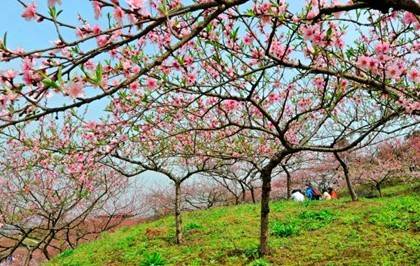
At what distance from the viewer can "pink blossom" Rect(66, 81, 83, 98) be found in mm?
2238

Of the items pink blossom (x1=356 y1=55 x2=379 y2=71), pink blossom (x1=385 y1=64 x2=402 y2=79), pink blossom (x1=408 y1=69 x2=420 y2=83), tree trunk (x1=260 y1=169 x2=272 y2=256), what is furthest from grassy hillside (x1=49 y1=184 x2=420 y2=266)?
pink blossom (x1=356 y1=55 x2=379 y2=71)

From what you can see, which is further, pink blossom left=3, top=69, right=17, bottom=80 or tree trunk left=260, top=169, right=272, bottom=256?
tree trunk left=260, top=169, right=272, bottom=256

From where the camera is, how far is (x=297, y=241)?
8.20 metres

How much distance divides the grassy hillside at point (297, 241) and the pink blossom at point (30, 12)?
5194 mm

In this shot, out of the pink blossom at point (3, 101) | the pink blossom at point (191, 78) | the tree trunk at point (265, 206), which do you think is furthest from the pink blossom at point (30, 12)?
the tree trunk at point (265, 206)

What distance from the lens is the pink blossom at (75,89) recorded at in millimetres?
2238

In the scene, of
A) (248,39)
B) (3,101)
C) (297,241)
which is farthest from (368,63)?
(297,241)

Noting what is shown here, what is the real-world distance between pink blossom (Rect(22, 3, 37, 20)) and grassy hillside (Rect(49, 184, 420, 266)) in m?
5.19

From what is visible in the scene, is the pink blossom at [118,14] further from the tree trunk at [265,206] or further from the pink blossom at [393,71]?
the tree trunk at [265,206]

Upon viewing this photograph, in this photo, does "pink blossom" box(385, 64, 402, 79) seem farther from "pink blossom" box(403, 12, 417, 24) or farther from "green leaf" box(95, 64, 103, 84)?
"green leaf" box(95, 64, 103, 84)

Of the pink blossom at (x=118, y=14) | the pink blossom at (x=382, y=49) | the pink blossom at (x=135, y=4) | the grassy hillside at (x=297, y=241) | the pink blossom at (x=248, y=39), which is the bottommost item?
the grassy hillside at (x=297, y=241)

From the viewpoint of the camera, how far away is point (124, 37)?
8.91 feet

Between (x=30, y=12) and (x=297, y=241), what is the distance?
→ 6.84 metres

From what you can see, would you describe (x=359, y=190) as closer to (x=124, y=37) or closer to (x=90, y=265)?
(x=90, y=265)
